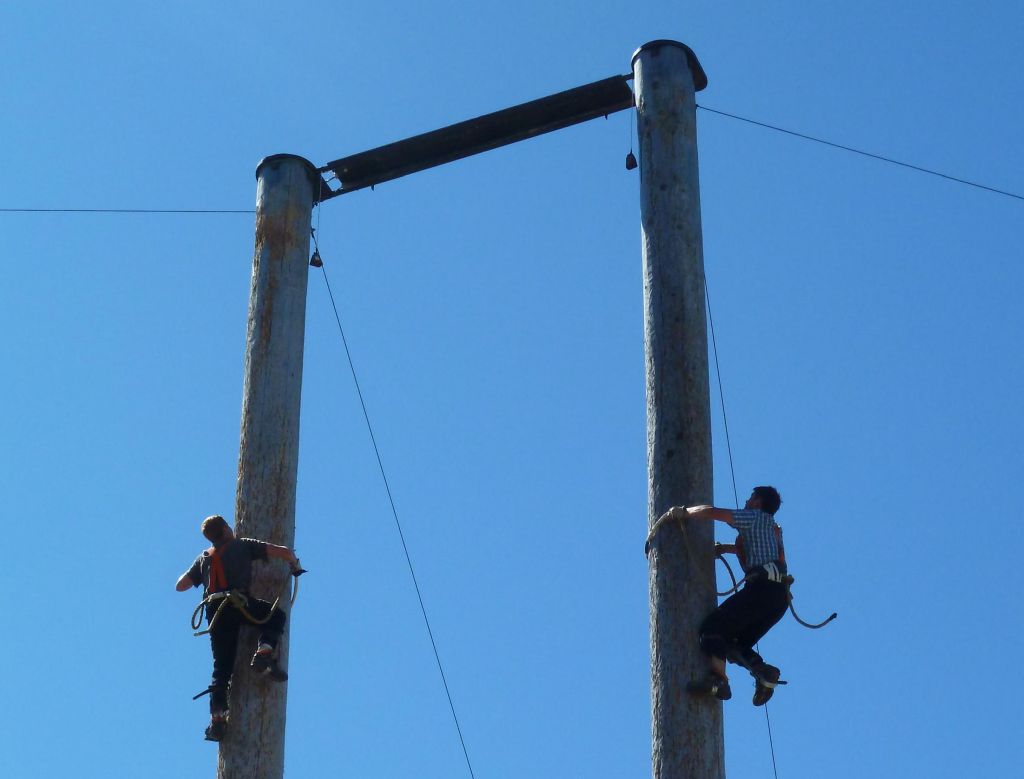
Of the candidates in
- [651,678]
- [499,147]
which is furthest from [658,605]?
[499,147]

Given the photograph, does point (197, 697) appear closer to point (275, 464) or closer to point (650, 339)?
point (275, 464)

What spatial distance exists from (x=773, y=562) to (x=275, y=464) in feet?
7.15

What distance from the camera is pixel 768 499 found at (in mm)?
6977

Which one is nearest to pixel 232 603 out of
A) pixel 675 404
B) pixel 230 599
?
pixel 230 599

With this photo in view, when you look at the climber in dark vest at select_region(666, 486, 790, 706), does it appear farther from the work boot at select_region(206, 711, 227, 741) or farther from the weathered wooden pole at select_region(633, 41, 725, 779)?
the work boot at select_region(206, 711, 227, 741)

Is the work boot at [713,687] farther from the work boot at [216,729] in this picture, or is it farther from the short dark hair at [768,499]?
the work boot at [216,729]

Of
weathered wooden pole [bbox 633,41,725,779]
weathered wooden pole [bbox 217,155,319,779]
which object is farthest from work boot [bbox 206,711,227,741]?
weathered wooden pole [bbox 633,41,725,779]

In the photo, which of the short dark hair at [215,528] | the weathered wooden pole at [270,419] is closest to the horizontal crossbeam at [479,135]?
the weathered wooden pole at [270,419]

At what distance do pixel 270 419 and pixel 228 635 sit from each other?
3.22 feet

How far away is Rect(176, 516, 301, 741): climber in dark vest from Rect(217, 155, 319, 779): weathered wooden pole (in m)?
0.04

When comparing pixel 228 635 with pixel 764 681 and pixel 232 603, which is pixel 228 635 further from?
pixel 764 681

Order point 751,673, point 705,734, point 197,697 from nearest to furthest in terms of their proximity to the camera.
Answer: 1. point 705,734
2. point 751,673
3. point 197,697

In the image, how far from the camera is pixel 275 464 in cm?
736

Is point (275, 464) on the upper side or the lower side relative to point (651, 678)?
upper
